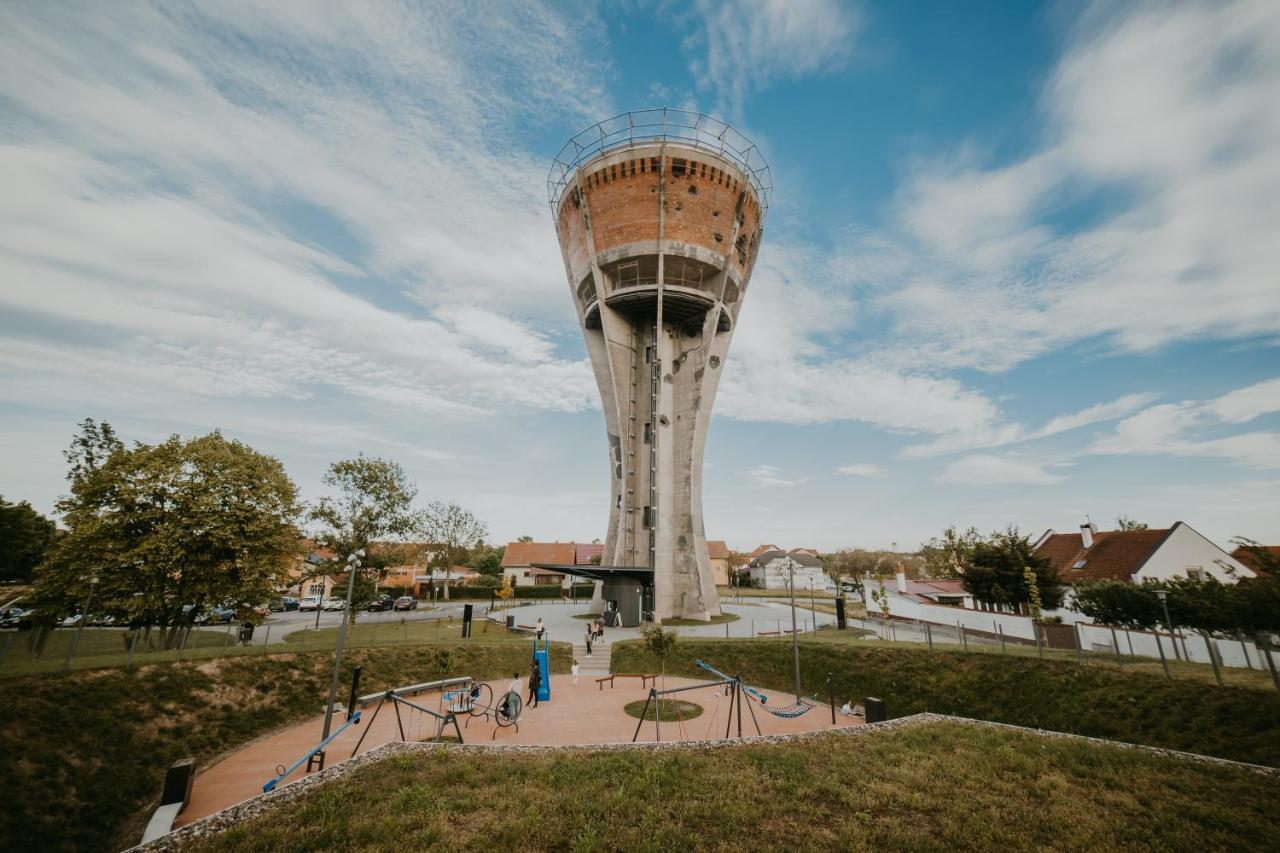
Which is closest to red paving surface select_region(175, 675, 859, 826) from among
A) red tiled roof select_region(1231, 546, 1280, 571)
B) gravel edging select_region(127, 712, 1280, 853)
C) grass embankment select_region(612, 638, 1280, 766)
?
gravel edging select_region(127, 712, 1280, 853)

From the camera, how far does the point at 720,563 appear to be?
259 feet

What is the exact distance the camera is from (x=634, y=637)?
2617 cm

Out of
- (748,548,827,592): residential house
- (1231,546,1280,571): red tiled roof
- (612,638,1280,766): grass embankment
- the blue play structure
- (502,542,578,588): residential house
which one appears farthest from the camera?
(748,548,827,592): residential house

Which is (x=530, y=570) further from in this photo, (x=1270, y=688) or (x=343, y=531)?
(x=1270, y=688)

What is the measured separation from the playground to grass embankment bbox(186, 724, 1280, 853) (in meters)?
1.73

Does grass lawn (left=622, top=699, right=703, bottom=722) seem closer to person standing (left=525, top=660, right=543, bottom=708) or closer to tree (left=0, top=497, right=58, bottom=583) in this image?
person standing (left=525, top=660, right=543, bottom=708)

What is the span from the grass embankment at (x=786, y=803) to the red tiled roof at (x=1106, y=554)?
27.6 metres

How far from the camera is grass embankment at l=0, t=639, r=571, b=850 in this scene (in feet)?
31.2

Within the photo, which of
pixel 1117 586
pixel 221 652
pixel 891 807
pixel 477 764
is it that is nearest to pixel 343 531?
pixel 221 652

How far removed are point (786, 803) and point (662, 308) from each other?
32524 millimetres

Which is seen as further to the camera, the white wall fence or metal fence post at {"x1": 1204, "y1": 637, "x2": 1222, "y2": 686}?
the white wall fence

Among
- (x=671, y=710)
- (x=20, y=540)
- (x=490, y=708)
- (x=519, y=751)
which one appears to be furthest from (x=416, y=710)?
(x=20, y=540)

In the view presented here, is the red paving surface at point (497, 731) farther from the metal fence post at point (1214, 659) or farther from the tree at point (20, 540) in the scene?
the tree at point (20, 540)

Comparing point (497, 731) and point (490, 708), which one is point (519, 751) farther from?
point (490, 708)
